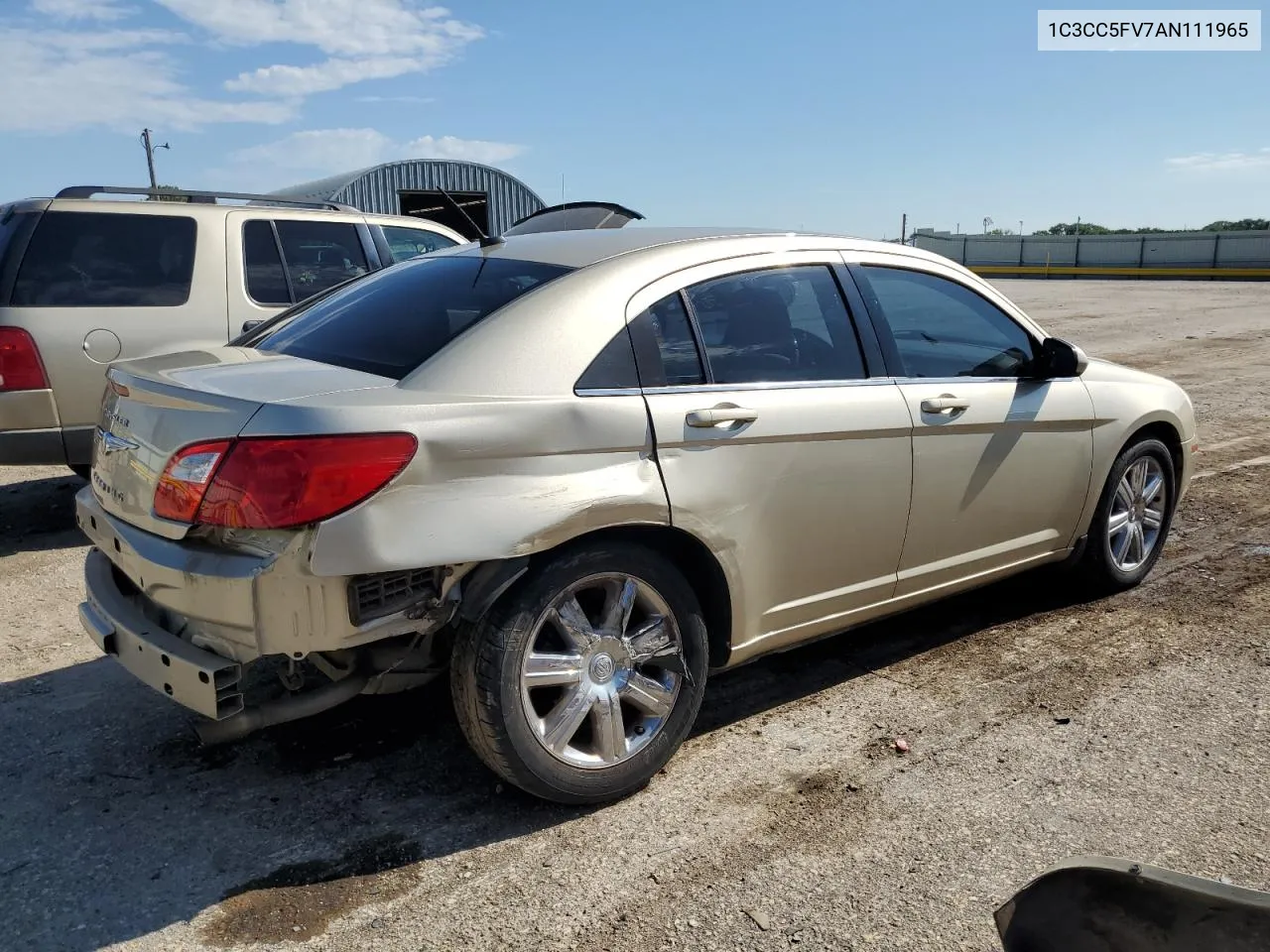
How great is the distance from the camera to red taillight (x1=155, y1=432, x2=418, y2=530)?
2619mm

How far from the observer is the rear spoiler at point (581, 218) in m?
4.23

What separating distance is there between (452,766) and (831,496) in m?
1.58

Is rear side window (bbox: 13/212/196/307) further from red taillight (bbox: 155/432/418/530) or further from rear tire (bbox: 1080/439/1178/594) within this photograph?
rear tire (bbox: 1080/439/1178/594)

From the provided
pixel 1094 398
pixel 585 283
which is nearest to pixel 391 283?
pixel 585 283

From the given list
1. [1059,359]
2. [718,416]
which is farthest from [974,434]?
[718,416]

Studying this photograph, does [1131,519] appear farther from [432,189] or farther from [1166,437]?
[432,189]

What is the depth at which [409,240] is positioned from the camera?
8203 millimetres

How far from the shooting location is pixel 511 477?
9.39ft

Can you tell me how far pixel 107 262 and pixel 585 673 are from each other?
4.70m

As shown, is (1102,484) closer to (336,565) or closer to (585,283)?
(585,283)

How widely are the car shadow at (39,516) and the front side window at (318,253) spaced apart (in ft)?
6.59

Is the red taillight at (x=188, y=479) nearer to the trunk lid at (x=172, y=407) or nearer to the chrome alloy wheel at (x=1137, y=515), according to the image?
the trunk lid at (x=172, y=407)

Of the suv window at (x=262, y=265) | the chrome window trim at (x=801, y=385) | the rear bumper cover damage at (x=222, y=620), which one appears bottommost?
the rear bumper cover damage at (x=222, y=620)

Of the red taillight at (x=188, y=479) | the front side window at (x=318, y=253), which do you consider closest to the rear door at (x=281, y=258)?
the front side window at (x=318, y=253)
